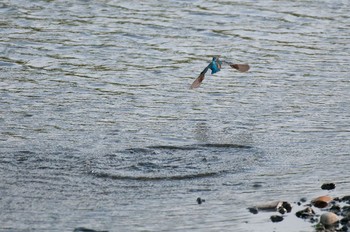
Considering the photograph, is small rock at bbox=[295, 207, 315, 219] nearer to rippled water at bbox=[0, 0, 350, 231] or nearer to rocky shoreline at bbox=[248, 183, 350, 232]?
rocky shoreline at bbox=[248, 183, 350, 232]

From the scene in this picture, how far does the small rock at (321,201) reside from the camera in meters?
8.33

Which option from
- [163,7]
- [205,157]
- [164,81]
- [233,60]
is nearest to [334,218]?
[205,157]

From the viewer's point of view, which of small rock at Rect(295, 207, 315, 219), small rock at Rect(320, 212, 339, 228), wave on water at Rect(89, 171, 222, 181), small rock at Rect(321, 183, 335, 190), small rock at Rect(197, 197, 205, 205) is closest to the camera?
small rock at Rect(320, 212, 339, 228)

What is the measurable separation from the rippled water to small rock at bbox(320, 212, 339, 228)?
0.19 meters

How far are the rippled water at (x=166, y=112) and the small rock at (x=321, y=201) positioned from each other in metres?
0.36

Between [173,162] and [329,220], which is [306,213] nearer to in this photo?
[329,220]

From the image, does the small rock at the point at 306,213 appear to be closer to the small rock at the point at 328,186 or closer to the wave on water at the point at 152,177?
the small rock at the point at 328,186

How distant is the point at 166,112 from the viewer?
11688 millimetres

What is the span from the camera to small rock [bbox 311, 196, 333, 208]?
8334 mm

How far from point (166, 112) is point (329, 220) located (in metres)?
4.27

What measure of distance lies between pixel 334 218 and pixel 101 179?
2519 mm

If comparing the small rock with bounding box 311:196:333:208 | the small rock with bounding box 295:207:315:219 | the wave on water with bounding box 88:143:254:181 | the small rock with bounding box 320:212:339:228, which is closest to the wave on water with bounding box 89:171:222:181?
the wave on water with bounding box 88:143:254:181

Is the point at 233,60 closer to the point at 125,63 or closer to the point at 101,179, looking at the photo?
the point at 125,63

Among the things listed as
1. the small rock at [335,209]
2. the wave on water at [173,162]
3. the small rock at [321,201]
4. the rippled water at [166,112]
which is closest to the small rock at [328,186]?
the rippled water at [166,112]
